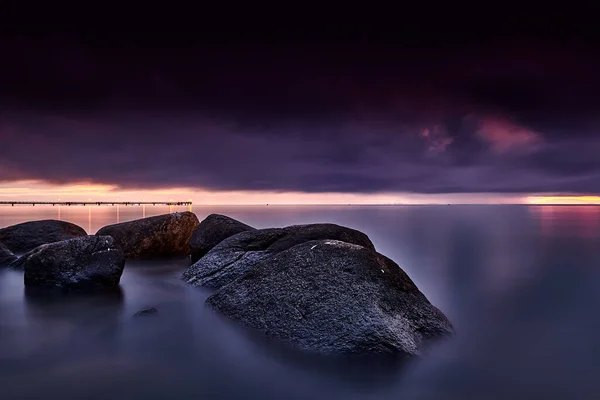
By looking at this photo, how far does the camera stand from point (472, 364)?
768 centimetres

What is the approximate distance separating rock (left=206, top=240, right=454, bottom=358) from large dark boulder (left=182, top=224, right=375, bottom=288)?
108 inches

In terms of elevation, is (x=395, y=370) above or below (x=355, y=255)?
below

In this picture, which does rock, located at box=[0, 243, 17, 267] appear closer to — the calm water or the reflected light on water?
the calm water

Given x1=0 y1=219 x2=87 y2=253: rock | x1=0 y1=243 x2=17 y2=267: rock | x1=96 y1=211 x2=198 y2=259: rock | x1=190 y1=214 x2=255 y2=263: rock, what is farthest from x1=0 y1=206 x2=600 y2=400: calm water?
x1=0 y1=219 x2=87 y2=253: rock

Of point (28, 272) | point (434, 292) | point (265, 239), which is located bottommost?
point (434, 292)

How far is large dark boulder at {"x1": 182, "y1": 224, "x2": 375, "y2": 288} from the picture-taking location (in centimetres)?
1191

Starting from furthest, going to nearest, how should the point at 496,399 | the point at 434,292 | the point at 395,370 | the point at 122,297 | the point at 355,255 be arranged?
the point at 434,292, the point at 122,297, the point at 355,255, the point at 395,370, the point at 496,399

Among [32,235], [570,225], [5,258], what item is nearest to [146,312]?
[5,258]

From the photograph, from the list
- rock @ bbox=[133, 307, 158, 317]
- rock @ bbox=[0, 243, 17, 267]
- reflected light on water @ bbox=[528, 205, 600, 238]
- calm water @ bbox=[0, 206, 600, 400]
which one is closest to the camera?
calm water @ bbox=[0, 206, 600, 400]

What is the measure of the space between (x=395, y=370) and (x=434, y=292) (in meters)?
8.95

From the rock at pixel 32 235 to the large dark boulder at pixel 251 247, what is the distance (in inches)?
414

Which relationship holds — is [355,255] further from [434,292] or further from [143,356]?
[434,292]

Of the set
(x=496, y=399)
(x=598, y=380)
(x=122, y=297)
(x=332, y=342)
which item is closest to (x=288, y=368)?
(x=332, y=342)

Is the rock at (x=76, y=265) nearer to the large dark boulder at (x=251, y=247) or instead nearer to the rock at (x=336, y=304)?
the large dark boulder at (x=251, y=247)
